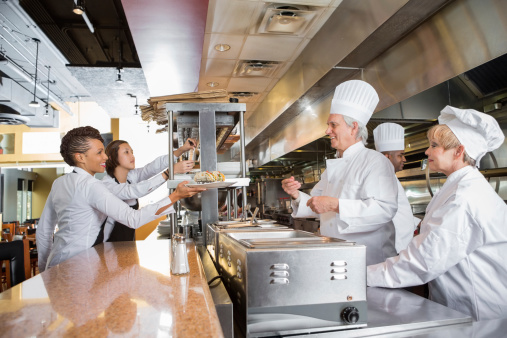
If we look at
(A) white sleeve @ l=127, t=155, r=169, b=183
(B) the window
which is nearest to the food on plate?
(A) white sleeve @ l=127, t=155, r=169, b=183

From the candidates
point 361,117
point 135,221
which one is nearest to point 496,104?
point 361,117

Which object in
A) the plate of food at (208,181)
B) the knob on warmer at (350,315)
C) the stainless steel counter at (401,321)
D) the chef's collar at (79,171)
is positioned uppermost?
the chef's collar at (79,171)

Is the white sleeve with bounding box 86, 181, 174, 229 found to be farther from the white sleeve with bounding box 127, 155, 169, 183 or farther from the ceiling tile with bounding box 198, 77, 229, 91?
the ceiling tile with bounding box 198, 77, 229, 91

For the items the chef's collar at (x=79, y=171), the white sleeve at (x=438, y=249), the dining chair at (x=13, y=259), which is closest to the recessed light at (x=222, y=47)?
the chef's collar at (x=79, y=171)

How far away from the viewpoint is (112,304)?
0.94 metres

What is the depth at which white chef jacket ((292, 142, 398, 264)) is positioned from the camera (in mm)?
1828

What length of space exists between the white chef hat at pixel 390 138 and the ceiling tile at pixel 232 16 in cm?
155

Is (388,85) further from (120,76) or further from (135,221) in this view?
(120,76)

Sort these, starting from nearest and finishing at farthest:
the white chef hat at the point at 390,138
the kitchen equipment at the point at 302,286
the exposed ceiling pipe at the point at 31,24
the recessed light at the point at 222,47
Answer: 1. the kitchen equipment at the point at 302,286
2. the white chef hat at the point at 390,138
3. the recessed light at the point at 222,47
4. the exposed ceiling pipe at the point at 31,24

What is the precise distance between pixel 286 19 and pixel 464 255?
2.74 meters

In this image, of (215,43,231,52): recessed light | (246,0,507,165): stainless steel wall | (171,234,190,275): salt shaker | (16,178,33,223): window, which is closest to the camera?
(171,234,190,275): salt shaker

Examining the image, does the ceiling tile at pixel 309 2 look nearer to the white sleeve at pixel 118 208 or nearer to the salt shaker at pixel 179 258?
the white sleeve at pixel 118 208

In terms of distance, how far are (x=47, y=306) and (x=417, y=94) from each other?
264 centimetres

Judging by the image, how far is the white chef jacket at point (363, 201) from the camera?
6.00ft
